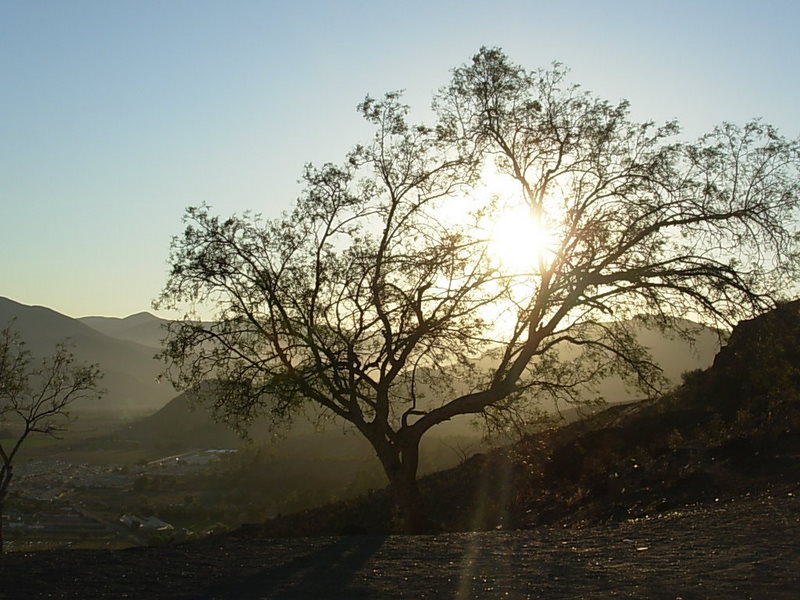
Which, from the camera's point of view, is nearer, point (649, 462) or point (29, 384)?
point (649, 462)

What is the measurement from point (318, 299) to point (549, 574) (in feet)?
34.4

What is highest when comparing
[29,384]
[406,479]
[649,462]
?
[29,384]

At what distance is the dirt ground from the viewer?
7941 mm

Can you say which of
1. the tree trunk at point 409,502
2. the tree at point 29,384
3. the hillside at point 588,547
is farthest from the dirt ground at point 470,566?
the tree at point 29,384

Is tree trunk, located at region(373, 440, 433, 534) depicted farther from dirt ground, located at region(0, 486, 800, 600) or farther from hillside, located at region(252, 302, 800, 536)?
dirt ground, located at region(0, 486, 800, 600)

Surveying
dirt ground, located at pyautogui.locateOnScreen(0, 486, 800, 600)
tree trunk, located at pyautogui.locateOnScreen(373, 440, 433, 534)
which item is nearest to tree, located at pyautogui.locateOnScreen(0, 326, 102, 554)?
tree trunk, located at pyautogui.locateOnScreen(373, 440, 433, 534)

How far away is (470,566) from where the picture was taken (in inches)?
364

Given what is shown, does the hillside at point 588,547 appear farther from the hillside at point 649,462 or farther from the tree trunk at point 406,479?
the tree trunk at point 406,479

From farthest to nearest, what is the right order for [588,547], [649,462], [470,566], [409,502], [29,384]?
[29,384]
[649,462]
[409,502]
[588,547]
[470,566]

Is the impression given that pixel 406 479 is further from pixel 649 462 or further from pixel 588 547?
pixel 588 547

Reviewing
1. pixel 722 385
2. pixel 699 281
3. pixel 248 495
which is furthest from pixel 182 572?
pixel 248 495

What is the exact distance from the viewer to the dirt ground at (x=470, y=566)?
26.1 ft

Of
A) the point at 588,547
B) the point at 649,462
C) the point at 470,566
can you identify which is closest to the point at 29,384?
the point at 649,462

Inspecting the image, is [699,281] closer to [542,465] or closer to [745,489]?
[745,489]
